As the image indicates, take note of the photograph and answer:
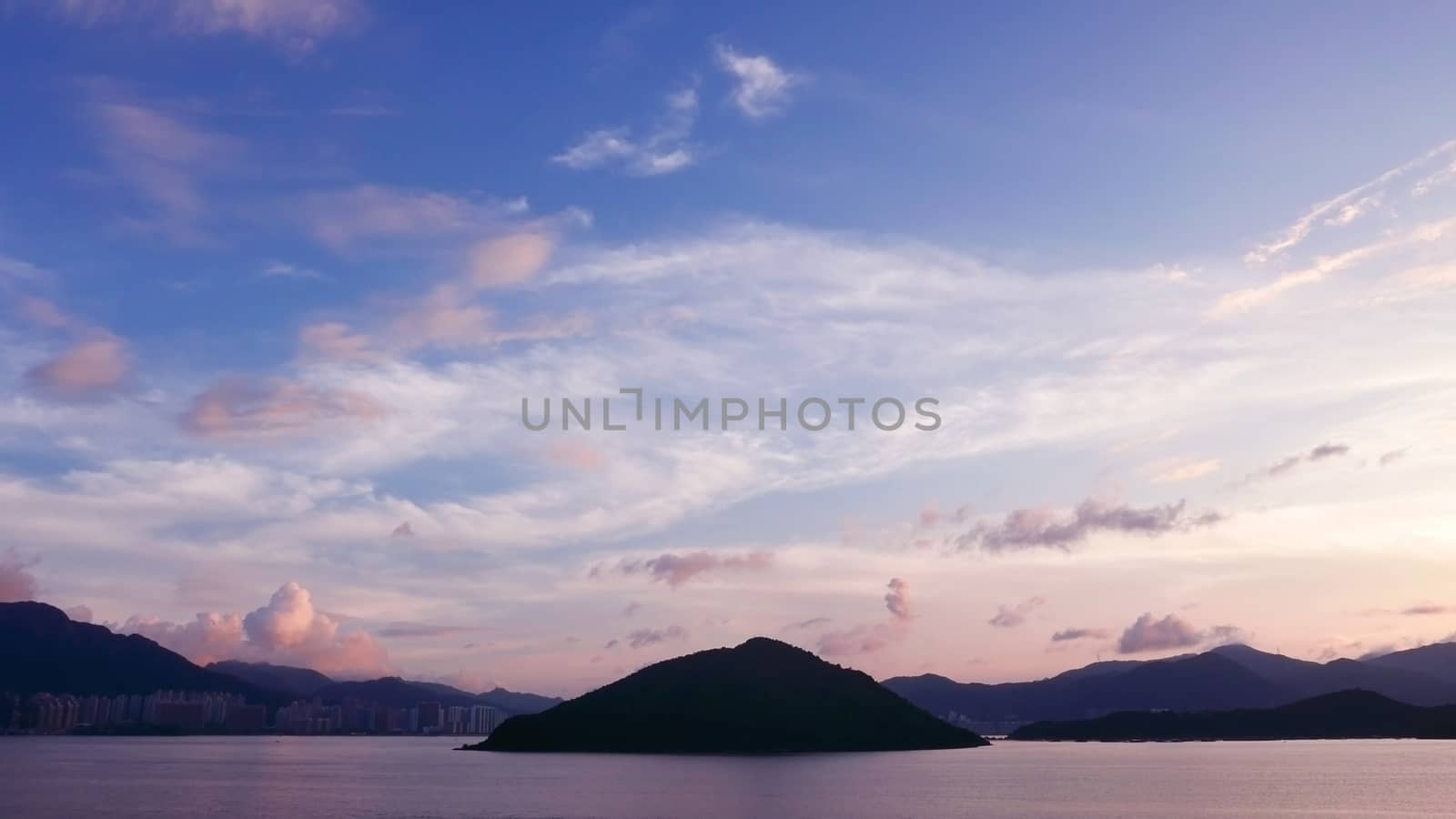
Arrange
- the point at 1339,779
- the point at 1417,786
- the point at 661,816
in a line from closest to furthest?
the point at 661,816, the point at 1417,786, the point at 1339,779

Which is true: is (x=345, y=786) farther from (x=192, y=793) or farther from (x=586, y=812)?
(x=586, y=812)

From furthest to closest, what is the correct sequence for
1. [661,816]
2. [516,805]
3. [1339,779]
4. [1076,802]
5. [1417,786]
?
1. [1339,779]
2. [1417,786]
3. [1076,802]
4. [516,805]
5. [661,816]

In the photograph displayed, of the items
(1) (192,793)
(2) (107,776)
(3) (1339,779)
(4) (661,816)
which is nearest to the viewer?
(4) (661,816)

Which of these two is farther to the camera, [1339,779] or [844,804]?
[1339,779]

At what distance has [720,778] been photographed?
168875mm

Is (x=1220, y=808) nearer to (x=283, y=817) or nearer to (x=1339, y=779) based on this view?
(x=1339, y=779)

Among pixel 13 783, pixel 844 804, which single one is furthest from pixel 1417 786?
pixel 13 783

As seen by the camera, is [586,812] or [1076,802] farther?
[1076,802]

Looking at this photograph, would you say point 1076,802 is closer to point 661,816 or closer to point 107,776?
point 661,816

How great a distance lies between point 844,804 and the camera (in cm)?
12756

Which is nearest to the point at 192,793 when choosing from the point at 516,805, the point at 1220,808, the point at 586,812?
the point at 516,805

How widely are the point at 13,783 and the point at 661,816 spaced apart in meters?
109

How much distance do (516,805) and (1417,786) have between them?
122 m

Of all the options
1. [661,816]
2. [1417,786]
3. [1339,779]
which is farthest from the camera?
[1339,779]
